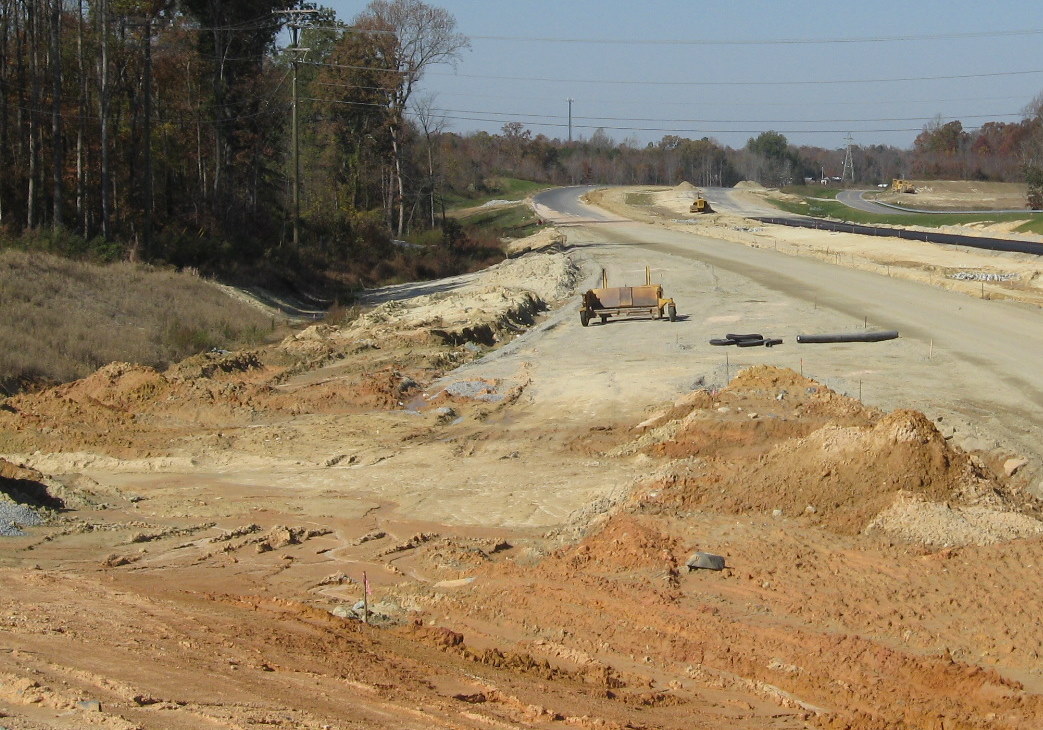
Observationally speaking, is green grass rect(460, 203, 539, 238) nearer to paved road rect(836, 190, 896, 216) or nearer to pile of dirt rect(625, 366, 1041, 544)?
paved road rect(836, 190, 896, 216)

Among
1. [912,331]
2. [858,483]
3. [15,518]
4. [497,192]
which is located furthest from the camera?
[497,192]

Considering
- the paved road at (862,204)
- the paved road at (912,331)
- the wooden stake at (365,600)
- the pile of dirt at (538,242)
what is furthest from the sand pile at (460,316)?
the paved road at (862,204)

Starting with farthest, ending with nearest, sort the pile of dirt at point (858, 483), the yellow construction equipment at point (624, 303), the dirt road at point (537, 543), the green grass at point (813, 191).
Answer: the green grass at point (813, 191)
the yellow construction equipment at point (624, 303)
the pile of dirt at point (858, 483)
the dirt road at point (537, 543)

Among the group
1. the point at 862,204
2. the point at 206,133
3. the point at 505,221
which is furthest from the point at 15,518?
the point at 862,204

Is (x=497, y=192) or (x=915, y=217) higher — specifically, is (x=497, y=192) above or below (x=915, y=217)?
above

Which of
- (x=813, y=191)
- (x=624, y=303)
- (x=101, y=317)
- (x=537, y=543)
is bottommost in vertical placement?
(x=537, y=543)

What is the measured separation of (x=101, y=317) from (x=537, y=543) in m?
18.9

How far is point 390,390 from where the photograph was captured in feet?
70.2

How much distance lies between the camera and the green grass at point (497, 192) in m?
100

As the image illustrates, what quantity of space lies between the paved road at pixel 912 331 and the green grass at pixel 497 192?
179ft

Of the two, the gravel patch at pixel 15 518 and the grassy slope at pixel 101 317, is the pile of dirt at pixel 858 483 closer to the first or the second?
the gravel patch at pixel 15 518

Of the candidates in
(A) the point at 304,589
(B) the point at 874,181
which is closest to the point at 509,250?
(A) the point at 304,589

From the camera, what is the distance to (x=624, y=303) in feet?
95.4

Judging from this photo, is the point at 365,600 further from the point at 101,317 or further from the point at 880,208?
the point at 880,208
